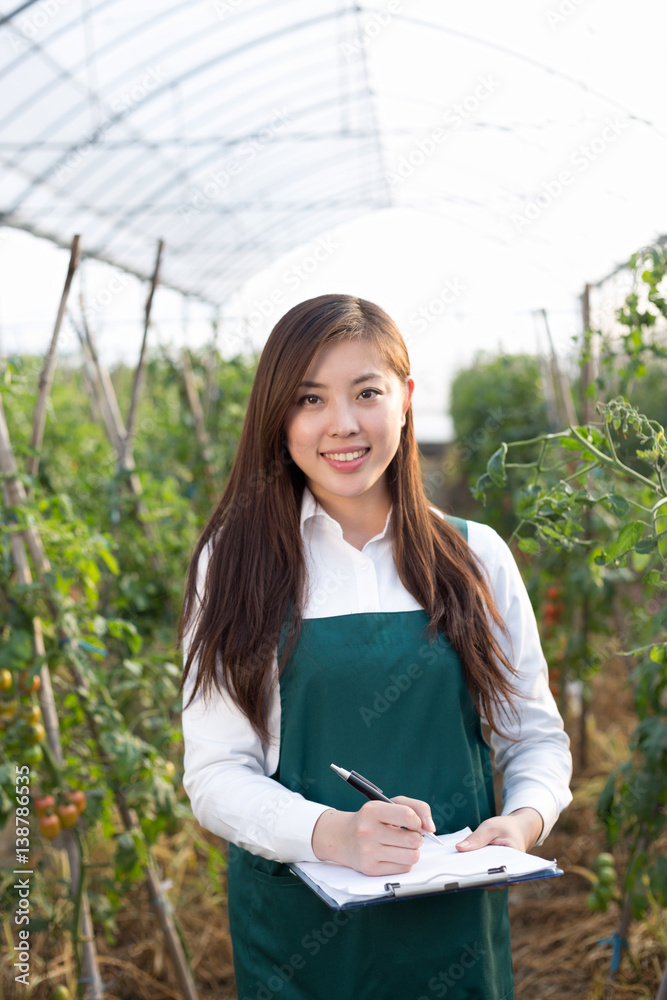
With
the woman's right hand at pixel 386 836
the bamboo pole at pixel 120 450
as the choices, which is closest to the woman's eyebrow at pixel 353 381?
the woman's right hand at pixel 386 836

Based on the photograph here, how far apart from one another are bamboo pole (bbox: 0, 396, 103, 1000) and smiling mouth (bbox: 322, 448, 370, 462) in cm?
91

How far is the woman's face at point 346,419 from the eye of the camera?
3.81ft

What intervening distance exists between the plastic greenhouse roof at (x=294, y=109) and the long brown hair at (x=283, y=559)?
2.51m

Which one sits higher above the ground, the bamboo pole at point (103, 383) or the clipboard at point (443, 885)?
the bamboo pole at point (103, 383)

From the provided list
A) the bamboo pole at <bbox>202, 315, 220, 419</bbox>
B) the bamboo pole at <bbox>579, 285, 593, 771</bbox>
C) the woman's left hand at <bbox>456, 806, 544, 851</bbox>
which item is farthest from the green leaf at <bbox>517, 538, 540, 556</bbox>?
the bamboo pole at <bbox>202, 315, 220, 419</bbox>

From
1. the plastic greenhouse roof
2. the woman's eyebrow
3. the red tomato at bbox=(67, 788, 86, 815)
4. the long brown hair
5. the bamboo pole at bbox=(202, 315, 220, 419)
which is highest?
the plastic greenhouse roof

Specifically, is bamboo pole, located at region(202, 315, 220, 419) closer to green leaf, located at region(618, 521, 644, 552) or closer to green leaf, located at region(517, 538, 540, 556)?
green leaf, located at region(517, 538, 540, 556)

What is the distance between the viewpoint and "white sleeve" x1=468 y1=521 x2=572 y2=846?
1156 millimetres

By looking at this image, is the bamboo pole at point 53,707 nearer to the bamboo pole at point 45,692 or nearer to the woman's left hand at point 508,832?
the bamboo pole at point 45,692

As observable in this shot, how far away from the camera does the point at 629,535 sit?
3.52 ft

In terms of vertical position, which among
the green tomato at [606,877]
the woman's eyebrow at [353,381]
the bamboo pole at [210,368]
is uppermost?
the bamboo pole at [210,368]

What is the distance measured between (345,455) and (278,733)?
0.42 meters

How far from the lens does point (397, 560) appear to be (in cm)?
124

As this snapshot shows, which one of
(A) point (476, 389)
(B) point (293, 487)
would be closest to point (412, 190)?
(A) point (476, 389)
